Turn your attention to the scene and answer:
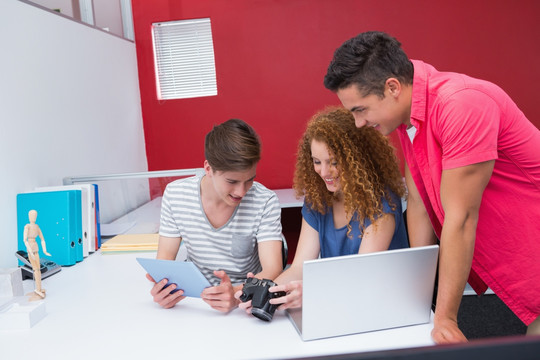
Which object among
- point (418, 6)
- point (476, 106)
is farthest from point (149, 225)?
point (418, 6)

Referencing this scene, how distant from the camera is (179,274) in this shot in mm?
1341

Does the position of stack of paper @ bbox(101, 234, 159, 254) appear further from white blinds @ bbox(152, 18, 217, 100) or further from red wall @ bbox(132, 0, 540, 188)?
white blinds @ bbox(152, 18, 217, 100)

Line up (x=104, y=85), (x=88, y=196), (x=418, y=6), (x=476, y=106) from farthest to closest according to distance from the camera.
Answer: (x=418, y=6) → (x=104, y=85) → (x=88, y=196) → (x=476, y=106)

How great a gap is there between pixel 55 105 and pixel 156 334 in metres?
1.45

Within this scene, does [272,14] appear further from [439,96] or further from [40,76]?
[439,96]

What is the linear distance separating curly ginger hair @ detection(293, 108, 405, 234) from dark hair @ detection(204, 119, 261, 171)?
0.65ft

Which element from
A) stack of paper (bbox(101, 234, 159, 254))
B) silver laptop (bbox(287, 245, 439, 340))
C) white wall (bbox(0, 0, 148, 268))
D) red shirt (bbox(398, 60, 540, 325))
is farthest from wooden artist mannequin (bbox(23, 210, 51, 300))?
red shirt (bbox(398, 60, 540, 325))

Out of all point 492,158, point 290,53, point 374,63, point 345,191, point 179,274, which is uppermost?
point 290,53

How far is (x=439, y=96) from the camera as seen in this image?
3.62 ft

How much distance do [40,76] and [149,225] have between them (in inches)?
33.7

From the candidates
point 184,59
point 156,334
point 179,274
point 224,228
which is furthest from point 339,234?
point 184,59

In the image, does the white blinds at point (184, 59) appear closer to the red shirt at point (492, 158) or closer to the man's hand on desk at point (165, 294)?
the man's hand on desk at point (165, 294)

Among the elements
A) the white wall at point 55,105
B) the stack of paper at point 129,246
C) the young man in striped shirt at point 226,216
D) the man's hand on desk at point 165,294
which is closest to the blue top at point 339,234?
→ the young man in striped shirt at point 226,216

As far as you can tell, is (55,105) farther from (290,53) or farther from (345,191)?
(290,53)
